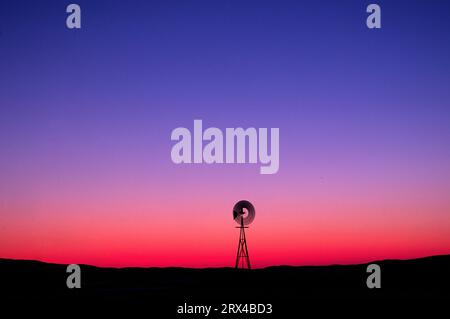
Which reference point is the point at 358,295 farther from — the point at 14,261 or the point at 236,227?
the point at 14,261

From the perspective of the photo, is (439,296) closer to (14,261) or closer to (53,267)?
(53,267)

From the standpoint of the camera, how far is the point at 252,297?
1130 inches

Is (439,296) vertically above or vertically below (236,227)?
below

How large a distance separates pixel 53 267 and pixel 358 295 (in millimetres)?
58440
